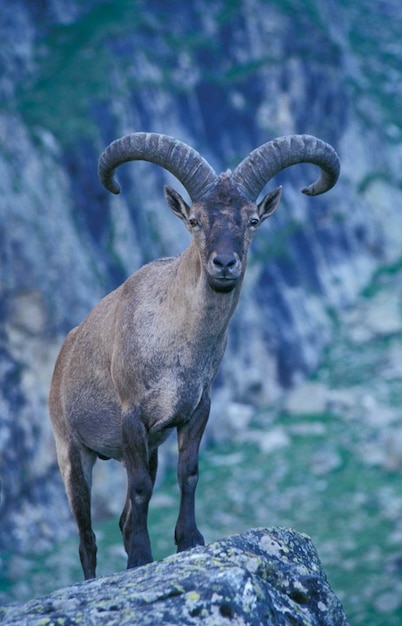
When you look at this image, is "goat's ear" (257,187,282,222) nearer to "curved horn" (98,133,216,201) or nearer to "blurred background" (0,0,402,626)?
"curved horn" (98,133,216,201)

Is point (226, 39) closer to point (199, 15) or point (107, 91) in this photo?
point (199, 15)

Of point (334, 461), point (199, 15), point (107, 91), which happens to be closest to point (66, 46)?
point (107, 91)

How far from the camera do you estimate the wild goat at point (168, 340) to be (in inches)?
368

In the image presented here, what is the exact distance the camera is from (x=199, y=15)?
45.6 meters

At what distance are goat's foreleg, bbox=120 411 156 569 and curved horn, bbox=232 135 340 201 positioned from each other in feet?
8.76

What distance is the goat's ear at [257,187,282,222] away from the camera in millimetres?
10242

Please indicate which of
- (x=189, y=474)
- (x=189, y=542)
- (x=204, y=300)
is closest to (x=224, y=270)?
(x=204, y=300)

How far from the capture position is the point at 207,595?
7.20 m

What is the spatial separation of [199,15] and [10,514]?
28.3 metres

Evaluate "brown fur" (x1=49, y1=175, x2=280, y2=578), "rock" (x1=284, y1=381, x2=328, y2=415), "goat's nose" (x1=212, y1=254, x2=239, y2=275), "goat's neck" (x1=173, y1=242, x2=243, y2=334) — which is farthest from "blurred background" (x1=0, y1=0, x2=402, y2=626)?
"goat's nose" (x1=212, y1=254, x2=239, y2=275)

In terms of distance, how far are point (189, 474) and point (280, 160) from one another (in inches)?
138

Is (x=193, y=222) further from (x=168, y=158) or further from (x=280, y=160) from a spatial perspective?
(x=280, y=160)

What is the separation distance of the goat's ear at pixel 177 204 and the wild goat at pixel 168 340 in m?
0.01

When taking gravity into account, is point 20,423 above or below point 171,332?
above
